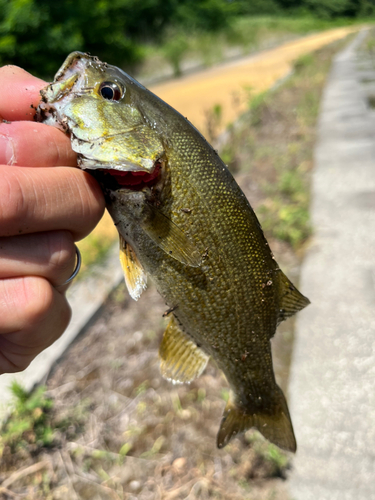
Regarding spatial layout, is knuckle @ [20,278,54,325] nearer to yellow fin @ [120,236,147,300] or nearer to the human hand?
the human hand

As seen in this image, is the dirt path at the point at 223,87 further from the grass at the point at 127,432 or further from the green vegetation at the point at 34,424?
the green vegetation at the point at 34,424

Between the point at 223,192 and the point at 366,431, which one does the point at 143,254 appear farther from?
the point at 366,431

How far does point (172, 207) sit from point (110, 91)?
1.57ft

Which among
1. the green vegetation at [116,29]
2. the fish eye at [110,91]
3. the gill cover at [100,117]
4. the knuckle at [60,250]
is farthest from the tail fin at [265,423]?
the green vegetation at [116,29]

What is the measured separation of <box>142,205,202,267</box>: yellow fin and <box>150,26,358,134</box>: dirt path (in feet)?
31.6

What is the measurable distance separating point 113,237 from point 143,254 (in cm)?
375

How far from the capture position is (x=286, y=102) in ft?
33.2

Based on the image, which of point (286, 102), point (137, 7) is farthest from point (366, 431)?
point (137, 7)

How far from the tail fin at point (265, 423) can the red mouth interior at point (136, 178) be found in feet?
3.63

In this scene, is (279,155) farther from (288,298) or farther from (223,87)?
(223,87)

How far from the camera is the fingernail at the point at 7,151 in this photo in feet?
3.59

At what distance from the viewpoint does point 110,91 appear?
1292mm

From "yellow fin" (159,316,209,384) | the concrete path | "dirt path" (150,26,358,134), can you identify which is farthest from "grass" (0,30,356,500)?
"dirt path" (150,26,358,134)

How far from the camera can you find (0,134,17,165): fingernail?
3.59ft
